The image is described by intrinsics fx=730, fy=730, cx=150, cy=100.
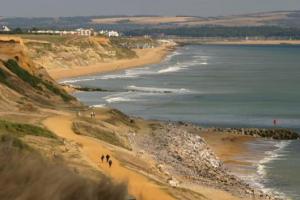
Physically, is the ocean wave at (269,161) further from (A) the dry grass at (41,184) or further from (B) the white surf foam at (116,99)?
(B) the white surf foam at (116,99)

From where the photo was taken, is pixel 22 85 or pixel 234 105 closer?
pixel 22 85

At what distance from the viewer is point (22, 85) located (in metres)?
41.7

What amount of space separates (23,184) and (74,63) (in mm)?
105465

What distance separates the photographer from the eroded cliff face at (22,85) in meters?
35.0

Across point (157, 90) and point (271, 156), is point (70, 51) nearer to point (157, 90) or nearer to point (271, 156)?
point (157, 90)

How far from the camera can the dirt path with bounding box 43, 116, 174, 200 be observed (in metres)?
16.9

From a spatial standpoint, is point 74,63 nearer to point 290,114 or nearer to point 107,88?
point 107,88

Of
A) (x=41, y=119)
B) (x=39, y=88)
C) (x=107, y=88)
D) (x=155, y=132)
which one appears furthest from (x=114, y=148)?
(x=107, y=88)

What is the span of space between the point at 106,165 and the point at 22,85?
22393 mm

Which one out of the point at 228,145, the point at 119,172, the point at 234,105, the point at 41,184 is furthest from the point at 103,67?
the point at 41,184

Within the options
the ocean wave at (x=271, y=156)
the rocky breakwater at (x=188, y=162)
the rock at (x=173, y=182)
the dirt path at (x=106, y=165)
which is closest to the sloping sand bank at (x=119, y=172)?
the dirt path at (x=106, y=165)

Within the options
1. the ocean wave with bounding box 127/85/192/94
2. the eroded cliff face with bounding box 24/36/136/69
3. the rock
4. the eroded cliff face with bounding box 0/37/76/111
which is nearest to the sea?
the ocean wave with bounding box 127/85/192/94

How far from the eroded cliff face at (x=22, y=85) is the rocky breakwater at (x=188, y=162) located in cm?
640

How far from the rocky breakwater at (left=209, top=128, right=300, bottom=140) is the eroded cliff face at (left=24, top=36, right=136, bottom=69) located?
5417 centimetres
